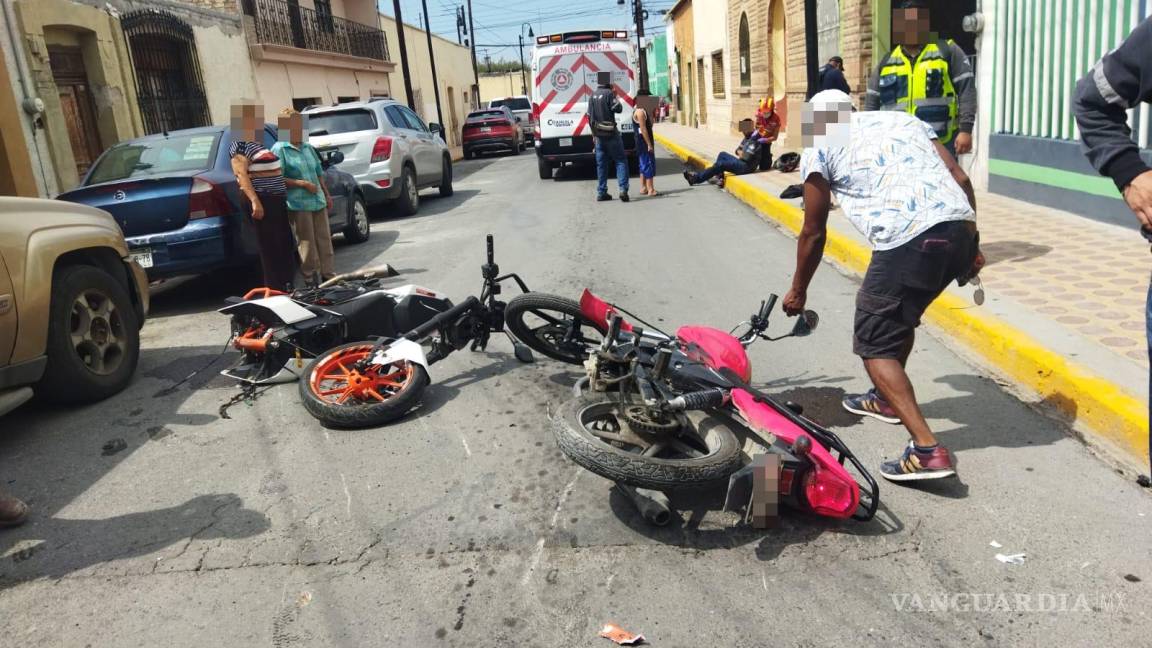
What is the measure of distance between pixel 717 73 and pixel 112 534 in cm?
2844

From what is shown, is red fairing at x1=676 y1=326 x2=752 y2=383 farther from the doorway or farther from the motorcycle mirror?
the doorway

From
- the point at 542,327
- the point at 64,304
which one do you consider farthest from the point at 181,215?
the point at 542,327

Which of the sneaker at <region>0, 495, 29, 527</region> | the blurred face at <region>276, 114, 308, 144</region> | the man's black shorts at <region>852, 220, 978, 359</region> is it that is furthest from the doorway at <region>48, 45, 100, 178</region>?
the man's black shorts at <region>852, 220, 978, 359</region>

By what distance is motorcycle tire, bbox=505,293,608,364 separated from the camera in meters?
4.63

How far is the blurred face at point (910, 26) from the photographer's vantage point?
5285 mm

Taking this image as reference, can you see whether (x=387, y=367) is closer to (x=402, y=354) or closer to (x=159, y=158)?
(x=402, y=354)

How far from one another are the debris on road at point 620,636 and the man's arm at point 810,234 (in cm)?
163

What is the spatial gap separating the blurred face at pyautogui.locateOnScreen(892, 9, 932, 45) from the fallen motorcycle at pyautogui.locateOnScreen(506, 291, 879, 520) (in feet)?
8.48

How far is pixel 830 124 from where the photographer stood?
342cm

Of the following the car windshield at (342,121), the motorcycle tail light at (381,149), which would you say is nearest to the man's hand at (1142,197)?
the motorcycle tail light at (381,149)

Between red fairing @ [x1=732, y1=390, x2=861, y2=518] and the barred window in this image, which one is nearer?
red fairing @ [x1=732, y1=390, x2=861, y2=518]

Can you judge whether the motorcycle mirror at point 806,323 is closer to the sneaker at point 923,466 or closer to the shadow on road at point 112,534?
the sneaker at point 923,466

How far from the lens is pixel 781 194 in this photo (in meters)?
11.0

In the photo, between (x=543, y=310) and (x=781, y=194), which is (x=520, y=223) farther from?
(x=543, y=310)
